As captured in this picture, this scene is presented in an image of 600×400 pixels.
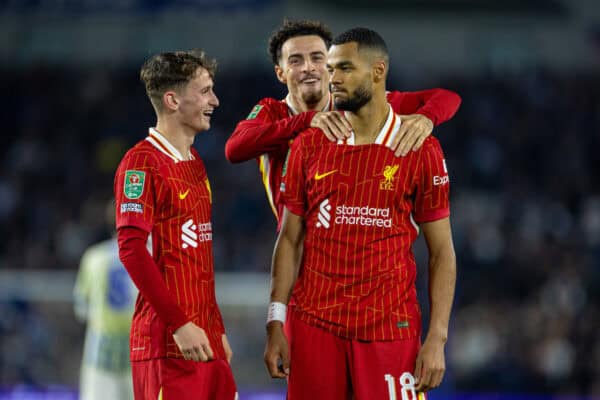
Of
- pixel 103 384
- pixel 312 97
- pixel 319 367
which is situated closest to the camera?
pixel 319 367

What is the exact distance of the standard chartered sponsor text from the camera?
3920mm

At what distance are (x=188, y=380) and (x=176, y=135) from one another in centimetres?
104

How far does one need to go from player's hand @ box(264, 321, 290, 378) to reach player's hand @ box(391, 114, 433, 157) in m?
0.88

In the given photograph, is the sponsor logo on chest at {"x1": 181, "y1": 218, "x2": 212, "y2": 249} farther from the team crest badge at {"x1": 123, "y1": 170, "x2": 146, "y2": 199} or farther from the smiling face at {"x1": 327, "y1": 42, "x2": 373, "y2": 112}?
the smiling face at {"x1": 327, "y1": 42, "x2": 373, "y2": 112}

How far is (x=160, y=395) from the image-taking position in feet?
13.0

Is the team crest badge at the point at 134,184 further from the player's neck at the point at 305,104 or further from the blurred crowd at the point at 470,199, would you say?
the blurred crowd at the point at 470,199

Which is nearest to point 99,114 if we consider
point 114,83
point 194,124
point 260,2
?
point 114,83

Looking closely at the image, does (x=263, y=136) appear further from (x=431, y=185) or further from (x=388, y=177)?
(x=431, y=185)

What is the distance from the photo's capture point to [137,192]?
12.9 ft

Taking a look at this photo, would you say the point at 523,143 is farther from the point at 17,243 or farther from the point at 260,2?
the point at 17,243

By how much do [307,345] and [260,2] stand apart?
12.7 m

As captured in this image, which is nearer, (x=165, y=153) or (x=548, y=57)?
(x=165, y=153)

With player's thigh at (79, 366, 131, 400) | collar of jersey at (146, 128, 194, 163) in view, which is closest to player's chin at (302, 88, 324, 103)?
collar of jersey at (146, 128, 194, 163)

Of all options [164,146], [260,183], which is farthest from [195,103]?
[260,183]
